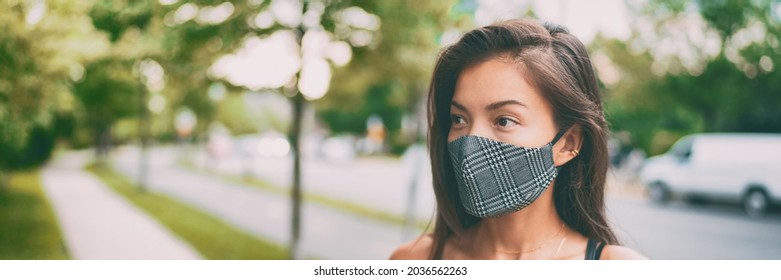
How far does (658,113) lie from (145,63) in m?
6.76

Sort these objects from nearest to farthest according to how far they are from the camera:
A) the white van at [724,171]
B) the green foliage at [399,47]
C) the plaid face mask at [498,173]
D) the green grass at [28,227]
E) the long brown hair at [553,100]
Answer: the long brown hair at [553,100] < the plaid face mask at [498,173] < the green grass at [28,227] < the green foliage at [399,47] < the white van at [724,171]

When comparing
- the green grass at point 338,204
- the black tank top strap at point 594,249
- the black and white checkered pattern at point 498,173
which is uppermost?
the black and white checkered pattern at point 498,173

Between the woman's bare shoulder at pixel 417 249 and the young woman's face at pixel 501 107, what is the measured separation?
1.31ft

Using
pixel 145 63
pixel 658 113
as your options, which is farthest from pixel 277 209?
pixel 658 113

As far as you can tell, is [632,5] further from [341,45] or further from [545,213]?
[545,213]

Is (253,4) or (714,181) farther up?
(253,4)

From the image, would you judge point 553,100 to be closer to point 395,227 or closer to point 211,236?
point 211,236

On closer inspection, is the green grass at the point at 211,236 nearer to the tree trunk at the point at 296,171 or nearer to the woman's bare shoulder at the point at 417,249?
the tree trunk at the point at 296,171

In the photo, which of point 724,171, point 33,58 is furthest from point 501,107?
point 724,171

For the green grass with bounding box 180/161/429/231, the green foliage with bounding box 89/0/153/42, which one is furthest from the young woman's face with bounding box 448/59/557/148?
the green grass with bounding box 180/161/429/231

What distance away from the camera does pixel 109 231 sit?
163 inches

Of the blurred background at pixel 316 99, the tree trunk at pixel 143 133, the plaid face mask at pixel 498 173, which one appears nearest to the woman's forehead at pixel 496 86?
the plaid face mask at pixel 498 173

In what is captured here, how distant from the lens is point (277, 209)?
796 centimetres

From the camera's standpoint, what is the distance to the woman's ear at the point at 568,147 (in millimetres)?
1505
